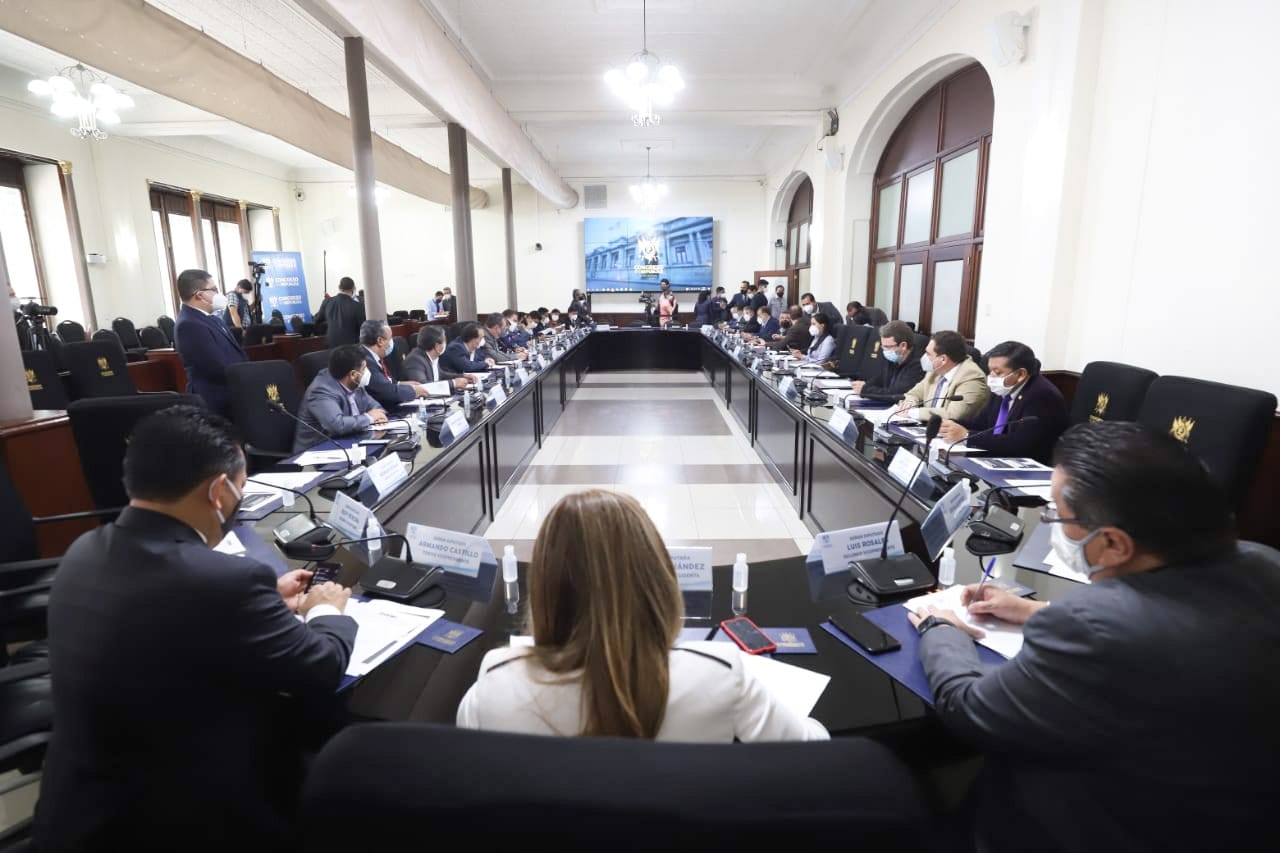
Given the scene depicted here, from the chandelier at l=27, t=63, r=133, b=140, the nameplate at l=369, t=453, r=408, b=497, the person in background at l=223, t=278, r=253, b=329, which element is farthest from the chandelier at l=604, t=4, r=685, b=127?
→ the person in background at l=223, t=278, r=253, b=329

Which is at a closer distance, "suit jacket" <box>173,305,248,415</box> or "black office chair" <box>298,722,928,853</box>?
"black office chair" <box>298,722,928,853</box>

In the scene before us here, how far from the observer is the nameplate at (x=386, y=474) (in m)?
2.02

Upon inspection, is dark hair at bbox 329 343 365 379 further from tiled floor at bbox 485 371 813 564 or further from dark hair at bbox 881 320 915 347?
dark hair at bbox 881 320 915 347

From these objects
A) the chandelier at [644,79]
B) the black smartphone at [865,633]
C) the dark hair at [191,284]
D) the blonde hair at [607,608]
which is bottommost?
the black smartphone at [865,633]

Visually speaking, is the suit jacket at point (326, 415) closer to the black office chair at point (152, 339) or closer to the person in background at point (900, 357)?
the person in background at point (900, 357)

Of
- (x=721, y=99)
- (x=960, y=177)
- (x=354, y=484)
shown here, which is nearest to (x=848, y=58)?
(x=721, y=99)

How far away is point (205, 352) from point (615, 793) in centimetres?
355

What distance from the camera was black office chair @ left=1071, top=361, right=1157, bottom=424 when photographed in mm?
2486

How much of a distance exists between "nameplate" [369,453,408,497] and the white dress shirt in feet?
4.55

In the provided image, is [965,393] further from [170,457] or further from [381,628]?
[170,457]

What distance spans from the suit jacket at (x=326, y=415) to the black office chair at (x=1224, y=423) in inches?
110

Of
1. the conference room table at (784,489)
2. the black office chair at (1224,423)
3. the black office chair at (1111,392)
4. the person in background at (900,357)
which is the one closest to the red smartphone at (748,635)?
the conference room table at (784,489)

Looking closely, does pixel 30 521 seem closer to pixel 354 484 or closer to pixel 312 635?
pixel 354 484

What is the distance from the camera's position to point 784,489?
13.4ft
